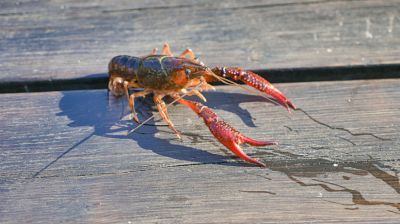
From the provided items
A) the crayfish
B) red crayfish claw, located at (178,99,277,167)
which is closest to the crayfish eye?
the crayfish

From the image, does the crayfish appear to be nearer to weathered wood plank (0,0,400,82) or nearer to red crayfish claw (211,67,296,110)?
red crayfish claw (211,67,296,110)

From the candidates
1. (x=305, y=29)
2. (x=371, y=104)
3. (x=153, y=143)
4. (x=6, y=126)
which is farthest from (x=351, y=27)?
(x=6, y=126)

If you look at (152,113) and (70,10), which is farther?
(70,10)

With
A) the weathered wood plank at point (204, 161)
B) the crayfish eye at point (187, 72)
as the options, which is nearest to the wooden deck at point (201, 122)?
the weathered wood plank at point (204, 161)

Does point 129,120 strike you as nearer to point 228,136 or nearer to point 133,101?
point 133,101

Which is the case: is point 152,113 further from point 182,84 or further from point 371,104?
point 371,104

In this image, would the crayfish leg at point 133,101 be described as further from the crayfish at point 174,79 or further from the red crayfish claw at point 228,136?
the red crayfish claw at point 228,136
